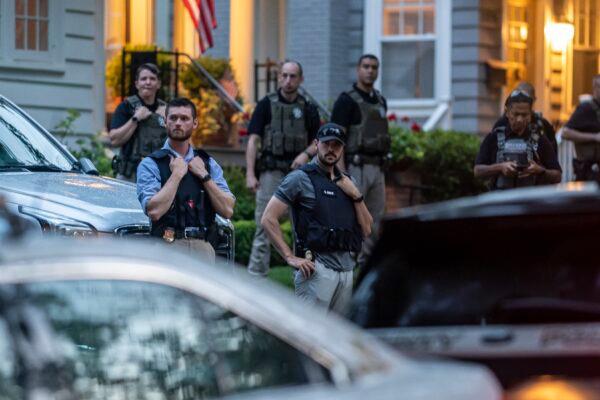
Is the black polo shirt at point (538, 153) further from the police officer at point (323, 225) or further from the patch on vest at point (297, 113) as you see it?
the police officer at point (323, 225)

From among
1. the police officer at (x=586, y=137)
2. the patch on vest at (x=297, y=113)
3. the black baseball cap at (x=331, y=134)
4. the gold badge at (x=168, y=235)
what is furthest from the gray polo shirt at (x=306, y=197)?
the police officer at (x=586, y=137)

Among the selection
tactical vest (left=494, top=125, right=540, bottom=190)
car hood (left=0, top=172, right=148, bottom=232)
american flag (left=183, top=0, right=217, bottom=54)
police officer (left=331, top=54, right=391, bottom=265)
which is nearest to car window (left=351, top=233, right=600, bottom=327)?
car hood (left=0, top=172, right=148, bottom=232)

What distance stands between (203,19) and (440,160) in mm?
3940

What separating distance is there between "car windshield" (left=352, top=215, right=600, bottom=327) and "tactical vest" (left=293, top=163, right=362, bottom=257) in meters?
4.84

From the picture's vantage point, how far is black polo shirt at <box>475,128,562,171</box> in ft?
44.5

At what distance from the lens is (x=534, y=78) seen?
27.0 m

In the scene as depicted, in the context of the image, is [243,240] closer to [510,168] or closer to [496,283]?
[510,168]

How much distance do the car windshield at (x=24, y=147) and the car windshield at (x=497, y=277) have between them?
5605 mm

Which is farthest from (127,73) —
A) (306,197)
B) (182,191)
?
(182,191)

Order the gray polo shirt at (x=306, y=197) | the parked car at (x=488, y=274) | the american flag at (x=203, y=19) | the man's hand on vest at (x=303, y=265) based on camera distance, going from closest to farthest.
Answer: the parked car at (x=488, y=274)
the man's hand on vest at (x=303, y=265)
the gray polo shirt at (x=306, y=197)
the american flag at (x=203, y=19)

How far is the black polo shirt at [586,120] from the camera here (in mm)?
16500

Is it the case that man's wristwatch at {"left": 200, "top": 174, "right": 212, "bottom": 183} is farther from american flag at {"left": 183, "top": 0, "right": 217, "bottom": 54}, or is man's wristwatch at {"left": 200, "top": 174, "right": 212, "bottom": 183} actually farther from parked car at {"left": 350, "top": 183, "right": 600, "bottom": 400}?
american flag at {"left": 183, "top": 0, "right": 217, "bottom": 54}

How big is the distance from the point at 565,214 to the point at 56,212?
16.5 ft

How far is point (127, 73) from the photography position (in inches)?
888
